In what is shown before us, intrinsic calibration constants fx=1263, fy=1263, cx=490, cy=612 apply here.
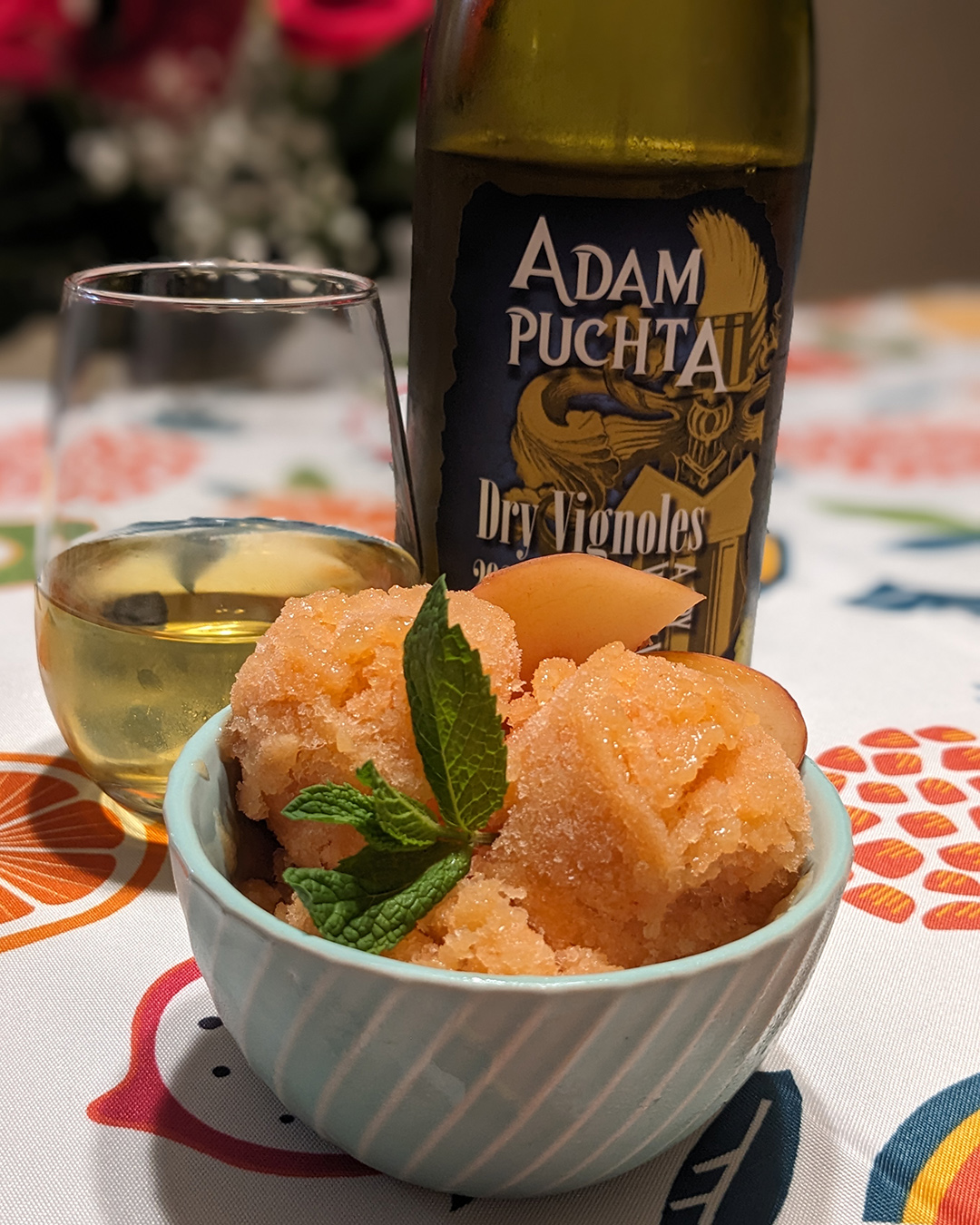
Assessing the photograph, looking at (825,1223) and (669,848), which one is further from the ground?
(669,848)

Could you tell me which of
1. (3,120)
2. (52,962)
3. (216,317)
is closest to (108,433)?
(216,317)

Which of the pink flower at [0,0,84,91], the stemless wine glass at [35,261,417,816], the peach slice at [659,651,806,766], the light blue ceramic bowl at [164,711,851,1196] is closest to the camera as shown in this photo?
the light blue ceramic bowl at [164,711,851,1196]

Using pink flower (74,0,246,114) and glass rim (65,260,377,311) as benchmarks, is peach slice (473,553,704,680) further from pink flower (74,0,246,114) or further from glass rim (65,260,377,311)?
pink flower (74,0,246,114)

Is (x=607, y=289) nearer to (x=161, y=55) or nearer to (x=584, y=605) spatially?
(x=584, y=605)

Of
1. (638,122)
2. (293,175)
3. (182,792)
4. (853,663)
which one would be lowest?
(853,663)

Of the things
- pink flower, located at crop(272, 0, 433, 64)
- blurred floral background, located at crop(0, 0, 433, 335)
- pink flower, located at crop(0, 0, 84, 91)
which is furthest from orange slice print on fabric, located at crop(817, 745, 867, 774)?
pink flower, located at crop(0, 0, 84, 91)

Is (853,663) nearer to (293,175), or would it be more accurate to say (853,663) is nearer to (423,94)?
(423,94)
